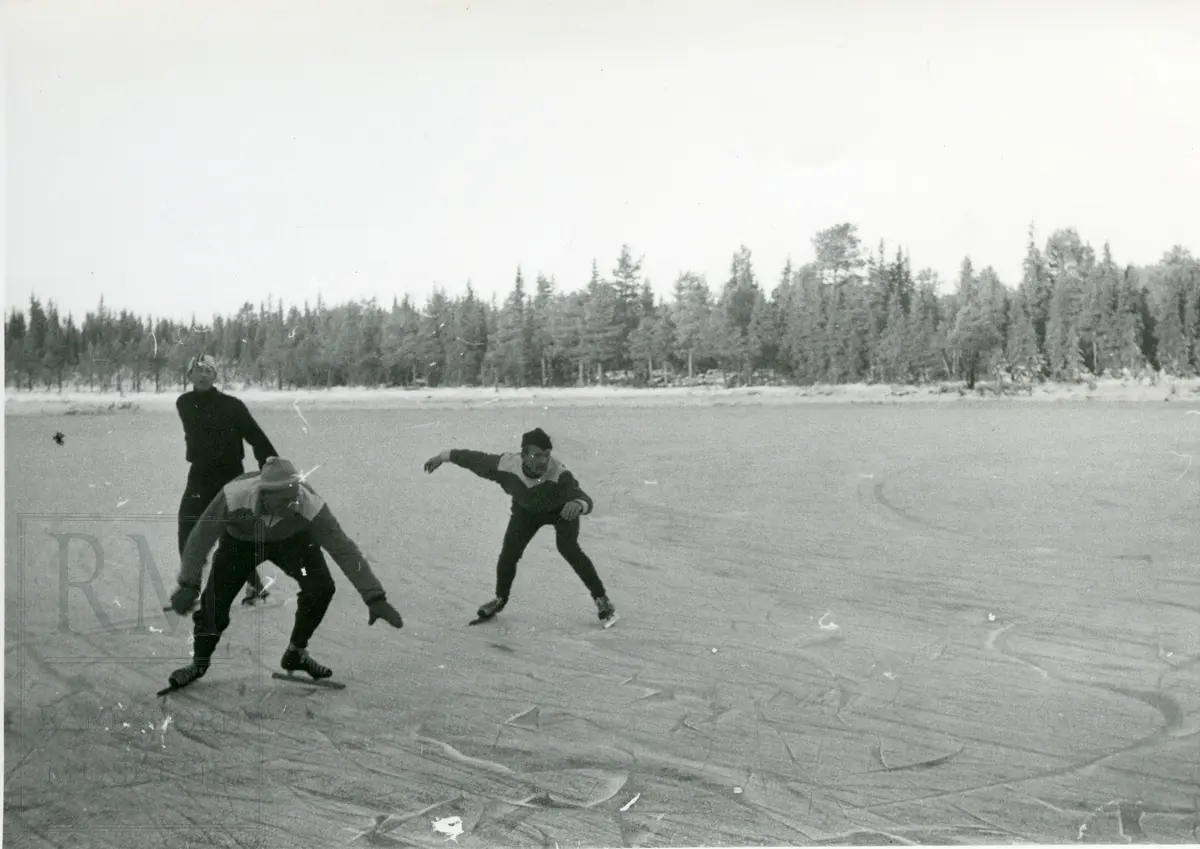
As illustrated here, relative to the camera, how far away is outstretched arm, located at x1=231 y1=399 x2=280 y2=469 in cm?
293

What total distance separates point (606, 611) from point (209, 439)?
4.45ft

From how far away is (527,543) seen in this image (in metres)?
2.95

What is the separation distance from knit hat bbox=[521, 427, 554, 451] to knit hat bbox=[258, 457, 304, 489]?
27.7 inches

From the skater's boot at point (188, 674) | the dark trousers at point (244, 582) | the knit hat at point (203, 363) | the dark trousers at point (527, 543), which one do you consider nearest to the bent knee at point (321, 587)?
the dark trousers at point (244, 582)

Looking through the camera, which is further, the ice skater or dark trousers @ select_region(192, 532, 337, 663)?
the ice skater

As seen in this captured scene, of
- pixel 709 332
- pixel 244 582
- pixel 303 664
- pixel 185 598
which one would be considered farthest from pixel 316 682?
pixel 709 332

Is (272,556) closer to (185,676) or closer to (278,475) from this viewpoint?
(278,475)

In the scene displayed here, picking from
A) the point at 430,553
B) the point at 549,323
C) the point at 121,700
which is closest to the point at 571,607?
the point at 430,553

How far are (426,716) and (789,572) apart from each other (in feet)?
3.83

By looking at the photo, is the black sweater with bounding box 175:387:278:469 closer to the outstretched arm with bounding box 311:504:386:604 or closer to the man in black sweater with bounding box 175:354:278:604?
the man in black sweater with bounding box 175:354:278:604

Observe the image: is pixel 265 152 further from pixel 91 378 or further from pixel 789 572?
pixel 789 572

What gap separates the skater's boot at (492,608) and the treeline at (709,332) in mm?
692

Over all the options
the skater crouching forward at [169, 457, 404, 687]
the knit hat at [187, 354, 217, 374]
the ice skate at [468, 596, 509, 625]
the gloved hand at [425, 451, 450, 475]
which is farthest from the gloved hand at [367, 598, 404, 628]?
the knit hat at [187, 354, 217, 374]

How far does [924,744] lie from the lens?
2627 millimetres
